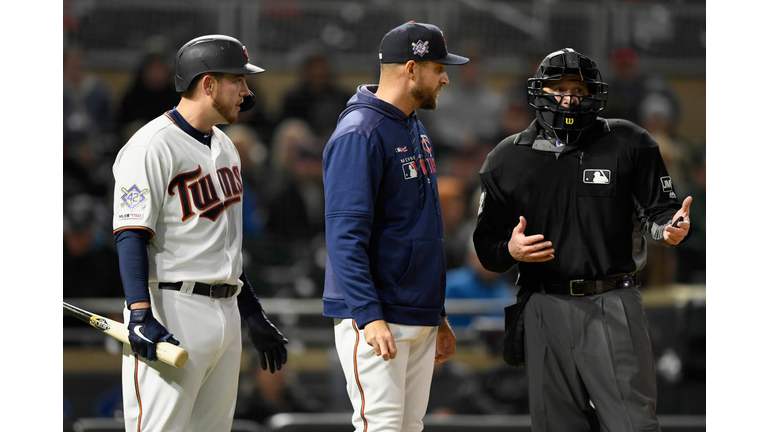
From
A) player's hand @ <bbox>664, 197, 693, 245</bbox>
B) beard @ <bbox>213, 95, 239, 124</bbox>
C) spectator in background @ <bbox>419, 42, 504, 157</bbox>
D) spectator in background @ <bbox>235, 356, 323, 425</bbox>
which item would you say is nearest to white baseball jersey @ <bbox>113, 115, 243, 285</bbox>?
beard @ <bbox>213, 95, 239, 124</bbox>

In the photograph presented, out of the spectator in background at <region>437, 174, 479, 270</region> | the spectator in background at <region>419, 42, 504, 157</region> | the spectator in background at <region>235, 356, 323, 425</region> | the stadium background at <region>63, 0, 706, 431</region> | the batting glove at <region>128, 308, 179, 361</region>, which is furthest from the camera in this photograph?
the spectator in background at <region>419, 42, 504, 157</region>

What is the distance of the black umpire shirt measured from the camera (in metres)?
3.09

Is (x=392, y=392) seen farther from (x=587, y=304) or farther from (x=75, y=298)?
(x=75, y=298)

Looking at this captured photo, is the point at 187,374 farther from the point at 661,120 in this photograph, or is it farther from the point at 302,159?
the point at 661,120

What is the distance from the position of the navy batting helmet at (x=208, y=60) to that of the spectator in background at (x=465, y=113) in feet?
18.6

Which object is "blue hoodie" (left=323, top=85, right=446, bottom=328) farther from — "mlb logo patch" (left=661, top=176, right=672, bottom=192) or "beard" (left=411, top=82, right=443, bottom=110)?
"mlb logo patch" (left=661, top=176, right=672, bottom=192)

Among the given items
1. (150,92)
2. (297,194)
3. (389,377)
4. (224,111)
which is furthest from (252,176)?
(389,377)

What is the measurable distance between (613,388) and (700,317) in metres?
3.99

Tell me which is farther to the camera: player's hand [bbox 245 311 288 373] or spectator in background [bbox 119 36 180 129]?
spectator in background [bbox 119 36 180 129]

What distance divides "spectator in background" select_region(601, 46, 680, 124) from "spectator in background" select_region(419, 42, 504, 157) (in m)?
1.15

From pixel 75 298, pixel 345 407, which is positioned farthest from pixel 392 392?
pixel 75 298

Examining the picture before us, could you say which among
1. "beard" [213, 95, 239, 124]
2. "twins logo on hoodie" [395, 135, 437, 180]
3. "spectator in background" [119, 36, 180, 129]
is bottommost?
"twins logo on hoodie" [395, 135, 437, 180]

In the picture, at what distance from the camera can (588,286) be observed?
3090mm

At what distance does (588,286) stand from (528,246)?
290 millimetres
